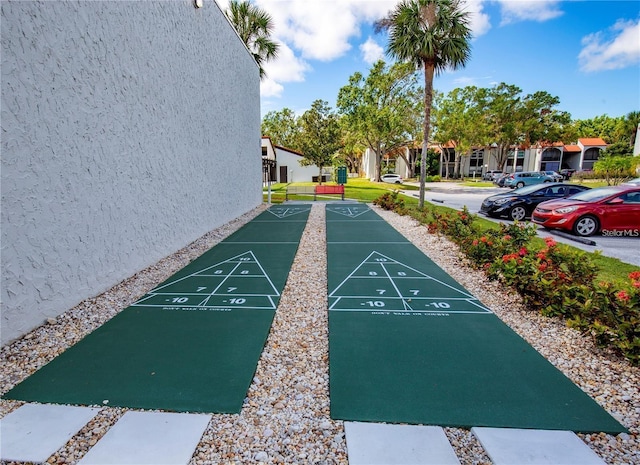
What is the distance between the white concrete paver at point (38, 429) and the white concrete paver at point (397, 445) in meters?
2.03

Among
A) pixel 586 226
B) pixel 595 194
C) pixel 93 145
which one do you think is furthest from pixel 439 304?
pixel 595 194

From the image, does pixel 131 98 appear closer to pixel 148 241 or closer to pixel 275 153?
pixel 148 241

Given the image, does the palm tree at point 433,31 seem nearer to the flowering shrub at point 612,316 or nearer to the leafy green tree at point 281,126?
the flowering shrub at point 612,316

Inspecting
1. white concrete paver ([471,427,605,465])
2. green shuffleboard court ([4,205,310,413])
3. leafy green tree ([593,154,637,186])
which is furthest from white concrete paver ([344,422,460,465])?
leafy green tree ([593,154,637,186])

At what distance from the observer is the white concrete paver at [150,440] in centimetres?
221

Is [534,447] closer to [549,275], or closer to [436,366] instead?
[436,366]

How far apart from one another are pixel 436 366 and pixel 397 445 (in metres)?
1.16

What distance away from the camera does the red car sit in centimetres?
895

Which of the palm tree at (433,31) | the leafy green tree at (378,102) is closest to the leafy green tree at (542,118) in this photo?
the leafy green tree at (378,102)

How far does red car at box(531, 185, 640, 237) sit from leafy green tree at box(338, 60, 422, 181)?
21096 mm

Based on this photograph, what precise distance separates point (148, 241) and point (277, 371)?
4379 millimetres

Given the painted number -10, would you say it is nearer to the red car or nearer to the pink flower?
the pink flower

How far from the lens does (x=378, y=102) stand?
30.1 metres

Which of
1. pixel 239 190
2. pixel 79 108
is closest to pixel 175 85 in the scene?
pixel 79 108
